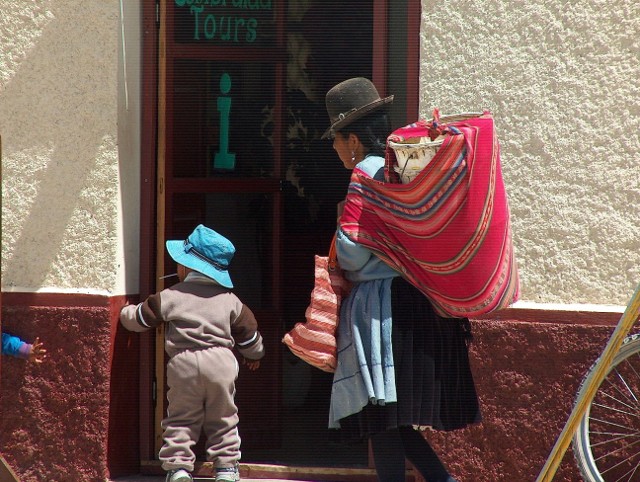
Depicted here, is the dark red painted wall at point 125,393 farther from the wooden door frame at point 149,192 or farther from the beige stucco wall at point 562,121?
the beige stucco wall at point 562,121

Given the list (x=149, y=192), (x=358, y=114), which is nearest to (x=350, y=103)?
(x=358, y=114)

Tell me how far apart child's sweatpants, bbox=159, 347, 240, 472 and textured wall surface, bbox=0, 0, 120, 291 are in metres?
0.76

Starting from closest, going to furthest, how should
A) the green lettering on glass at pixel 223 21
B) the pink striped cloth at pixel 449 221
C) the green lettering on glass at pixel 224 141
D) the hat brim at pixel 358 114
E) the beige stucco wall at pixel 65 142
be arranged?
the pink striped cloth at pixel 449 221 < the hat brim at pixel 358 114 < the beige stucco wall at pixel 65 142 < the green lettering on glass at pixel 223 21 < the green lettering on glass at pixel 224 141

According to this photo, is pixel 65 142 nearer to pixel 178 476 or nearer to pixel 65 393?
pixel 65 393

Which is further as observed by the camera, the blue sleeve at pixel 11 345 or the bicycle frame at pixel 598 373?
the blue sleeve at pixel 11 345

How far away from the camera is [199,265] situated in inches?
194

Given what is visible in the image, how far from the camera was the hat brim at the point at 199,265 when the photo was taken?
16.1ft

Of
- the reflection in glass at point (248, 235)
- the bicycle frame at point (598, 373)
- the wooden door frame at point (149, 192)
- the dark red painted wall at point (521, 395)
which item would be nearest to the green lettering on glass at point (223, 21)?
the wooden door frame at point (149, 192)

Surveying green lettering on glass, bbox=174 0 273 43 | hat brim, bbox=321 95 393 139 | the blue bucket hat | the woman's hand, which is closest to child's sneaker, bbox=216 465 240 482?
the blue bucket hat

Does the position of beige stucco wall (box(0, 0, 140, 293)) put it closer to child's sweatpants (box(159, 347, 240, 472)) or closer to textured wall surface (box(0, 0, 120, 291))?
textured wall surface (box(0, 0, 120, 291))

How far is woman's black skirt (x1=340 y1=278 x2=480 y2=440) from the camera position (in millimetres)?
4266

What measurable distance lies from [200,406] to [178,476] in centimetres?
33

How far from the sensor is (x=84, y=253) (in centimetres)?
539

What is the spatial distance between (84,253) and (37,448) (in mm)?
999
